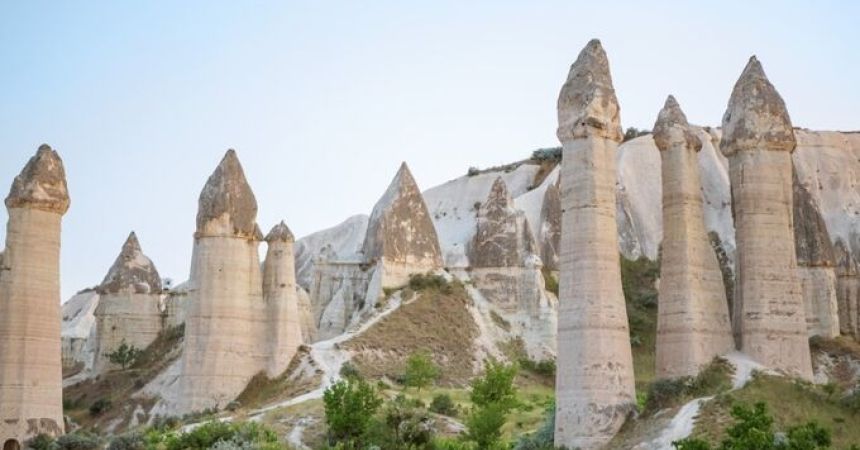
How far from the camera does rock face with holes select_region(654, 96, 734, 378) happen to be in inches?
1122

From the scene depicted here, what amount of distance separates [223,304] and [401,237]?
13226mm

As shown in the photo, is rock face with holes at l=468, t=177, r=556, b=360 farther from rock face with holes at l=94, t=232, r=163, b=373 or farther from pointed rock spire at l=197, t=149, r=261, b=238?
rock face with holes at l=94, t=232, r=163, b=373

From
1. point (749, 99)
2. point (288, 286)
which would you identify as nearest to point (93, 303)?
point (288, 286)

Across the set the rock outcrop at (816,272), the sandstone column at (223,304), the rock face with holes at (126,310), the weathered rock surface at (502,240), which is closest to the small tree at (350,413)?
the sandstone column at (223,304)

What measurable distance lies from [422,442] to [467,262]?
903 inches

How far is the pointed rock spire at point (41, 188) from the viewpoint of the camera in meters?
33.7

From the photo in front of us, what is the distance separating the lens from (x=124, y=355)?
53.3m

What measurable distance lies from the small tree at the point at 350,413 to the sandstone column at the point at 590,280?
6484mm

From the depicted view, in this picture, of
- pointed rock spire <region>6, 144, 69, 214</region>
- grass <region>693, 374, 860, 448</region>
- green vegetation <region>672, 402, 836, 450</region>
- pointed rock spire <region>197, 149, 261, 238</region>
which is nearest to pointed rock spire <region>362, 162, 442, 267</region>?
pointed rock spire <region>197, 149, 261, 238</region>

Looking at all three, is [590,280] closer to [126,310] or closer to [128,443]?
[128,443]

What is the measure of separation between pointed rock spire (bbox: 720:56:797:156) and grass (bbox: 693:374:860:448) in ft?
21.6

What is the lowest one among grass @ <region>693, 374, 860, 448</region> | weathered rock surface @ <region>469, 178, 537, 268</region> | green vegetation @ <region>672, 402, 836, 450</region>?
green vegetation @ <region>672, 402, 836, 450</region>

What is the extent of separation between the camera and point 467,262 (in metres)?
52.8

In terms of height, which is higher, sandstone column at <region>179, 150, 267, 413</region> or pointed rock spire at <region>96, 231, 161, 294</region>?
pointed rock spire at <region>96, 231, 161, 294</region>
